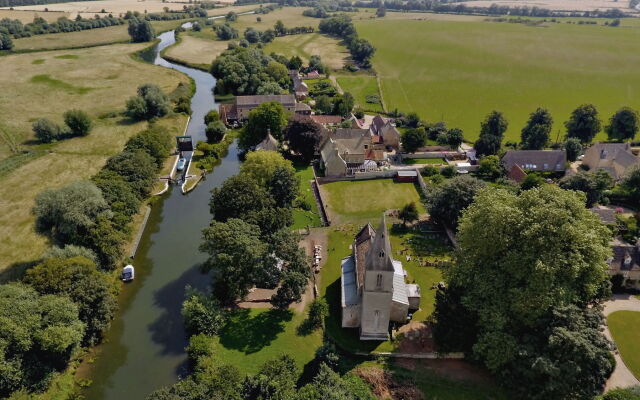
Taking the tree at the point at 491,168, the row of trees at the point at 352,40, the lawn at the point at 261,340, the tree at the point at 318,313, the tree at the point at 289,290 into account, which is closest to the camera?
the lawn at the point at 261,340

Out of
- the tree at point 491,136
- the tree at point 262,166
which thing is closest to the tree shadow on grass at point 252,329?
the tree at point 262,166

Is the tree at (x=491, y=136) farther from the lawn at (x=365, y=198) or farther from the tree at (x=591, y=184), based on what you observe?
the lawn at (x=365, y=198)

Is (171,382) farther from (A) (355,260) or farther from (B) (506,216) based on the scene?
(B) (506,216)

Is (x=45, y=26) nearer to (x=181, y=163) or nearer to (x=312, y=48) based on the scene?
(x=312, y=48)

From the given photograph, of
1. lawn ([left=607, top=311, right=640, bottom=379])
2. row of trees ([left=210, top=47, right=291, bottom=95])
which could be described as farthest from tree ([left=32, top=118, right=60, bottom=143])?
lawn ([left=607, top=311, right=640, bottom=379])

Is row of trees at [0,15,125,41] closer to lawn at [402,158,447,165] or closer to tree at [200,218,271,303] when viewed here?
lawn at [402,158,447,165]

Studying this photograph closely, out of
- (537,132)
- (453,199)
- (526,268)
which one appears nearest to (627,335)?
(526,268)
